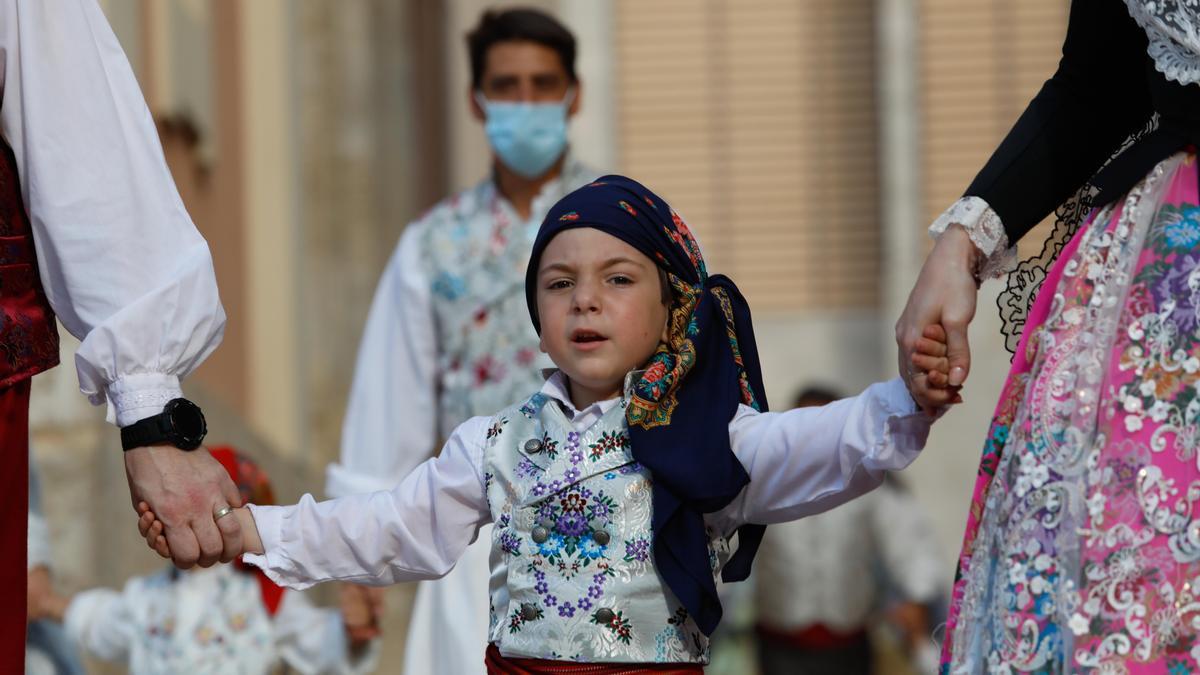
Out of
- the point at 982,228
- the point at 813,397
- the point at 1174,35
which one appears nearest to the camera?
the point at 1174,35

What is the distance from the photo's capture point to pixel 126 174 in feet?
11.6

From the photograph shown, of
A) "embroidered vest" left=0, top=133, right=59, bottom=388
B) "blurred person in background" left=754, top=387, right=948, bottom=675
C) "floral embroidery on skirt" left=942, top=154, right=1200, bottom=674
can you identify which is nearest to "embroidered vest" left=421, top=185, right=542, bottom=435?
"embroidered vest" left=0, top=133, right=59, bottom=388

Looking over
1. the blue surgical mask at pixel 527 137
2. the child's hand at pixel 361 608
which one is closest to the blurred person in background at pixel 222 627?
the child's hand at pixel 361 608

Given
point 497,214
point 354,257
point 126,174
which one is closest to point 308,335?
point 354,257

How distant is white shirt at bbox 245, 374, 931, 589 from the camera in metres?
3.56

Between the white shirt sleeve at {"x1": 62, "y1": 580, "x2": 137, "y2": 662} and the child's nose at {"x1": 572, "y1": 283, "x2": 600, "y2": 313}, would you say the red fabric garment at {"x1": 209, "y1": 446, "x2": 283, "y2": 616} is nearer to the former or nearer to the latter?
the white shirt sleeve at {"x1": 62, "y1": 580, "x2": 137, "y2": 662}

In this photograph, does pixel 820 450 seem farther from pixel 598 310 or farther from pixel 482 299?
pixel 482 299

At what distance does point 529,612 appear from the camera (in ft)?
11.7

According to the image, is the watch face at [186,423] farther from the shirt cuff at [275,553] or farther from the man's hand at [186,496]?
the shirt cuff at [275,553]

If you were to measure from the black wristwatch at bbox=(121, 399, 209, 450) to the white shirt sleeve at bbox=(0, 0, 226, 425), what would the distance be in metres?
0.02

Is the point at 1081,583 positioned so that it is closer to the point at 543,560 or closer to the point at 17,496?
the point at 543,560

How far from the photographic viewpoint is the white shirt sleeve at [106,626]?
19.9 ft

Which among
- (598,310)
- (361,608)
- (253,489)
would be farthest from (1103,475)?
(253,489)

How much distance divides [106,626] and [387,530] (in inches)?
105
